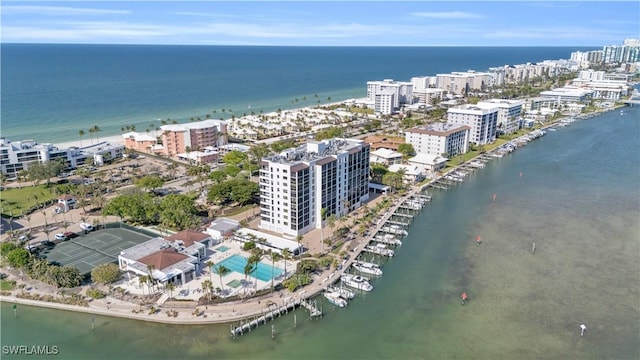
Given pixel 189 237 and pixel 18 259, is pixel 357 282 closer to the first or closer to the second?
pixel 189 237

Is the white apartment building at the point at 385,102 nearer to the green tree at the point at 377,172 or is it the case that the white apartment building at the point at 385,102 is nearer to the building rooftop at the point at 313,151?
the green tree at the point at 377,172

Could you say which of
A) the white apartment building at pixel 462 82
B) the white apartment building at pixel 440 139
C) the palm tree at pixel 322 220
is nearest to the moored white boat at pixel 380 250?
the palm tree at pixel 322 220

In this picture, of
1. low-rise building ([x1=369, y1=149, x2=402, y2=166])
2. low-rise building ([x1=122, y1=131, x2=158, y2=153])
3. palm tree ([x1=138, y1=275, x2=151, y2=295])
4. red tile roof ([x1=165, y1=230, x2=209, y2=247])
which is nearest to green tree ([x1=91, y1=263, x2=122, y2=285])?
palm tree ([x1=138, y1=275, x2=151, y2=295])

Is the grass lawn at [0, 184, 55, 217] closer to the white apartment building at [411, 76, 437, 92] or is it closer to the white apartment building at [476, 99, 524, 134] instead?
the white apartment building at [476, 99, 524, 134]

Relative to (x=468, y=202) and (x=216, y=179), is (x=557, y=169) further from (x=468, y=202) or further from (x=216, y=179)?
(x=216, y=179)

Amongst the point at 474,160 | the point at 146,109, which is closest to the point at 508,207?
the point at 474,160

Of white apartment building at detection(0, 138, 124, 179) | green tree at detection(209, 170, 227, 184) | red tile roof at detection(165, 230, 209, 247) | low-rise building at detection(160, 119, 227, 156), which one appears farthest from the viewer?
low-rise building at detection(160, 119, 227, 156)

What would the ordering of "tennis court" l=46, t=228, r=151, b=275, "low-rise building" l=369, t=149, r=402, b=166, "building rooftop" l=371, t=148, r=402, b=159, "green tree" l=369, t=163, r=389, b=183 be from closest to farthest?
"tennis court" l=46, t=228, r=151, b=275 < "green tree" l=369, t=163, r=389, b=183 < "low-rise building" l=369, t=149, r=402, b=166 < "building rooftop" l=371, t=148, r=402, b=159
